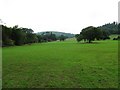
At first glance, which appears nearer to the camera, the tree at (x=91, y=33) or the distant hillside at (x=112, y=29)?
the tree at (x=91, y=33)

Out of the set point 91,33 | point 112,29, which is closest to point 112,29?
point 112,29

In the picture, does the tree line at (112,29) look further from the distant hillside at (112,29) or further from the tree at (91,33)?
the tree at (91,33)

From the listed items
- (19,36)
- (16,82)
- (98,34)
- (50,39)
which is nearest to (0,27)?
(19,36)

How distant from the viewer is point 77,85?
793 cm

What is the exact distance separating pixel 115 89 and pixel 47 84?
2.73m

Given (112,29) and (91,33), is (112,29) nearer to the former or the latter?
(112,29)

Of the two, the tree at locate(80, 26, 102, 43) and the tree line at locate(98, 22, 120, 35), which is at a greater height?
the tree line at locate(98, 22, 120, 35)

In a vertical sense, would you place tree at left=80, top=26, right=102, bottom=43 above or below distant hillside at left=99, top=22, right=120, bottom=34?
below

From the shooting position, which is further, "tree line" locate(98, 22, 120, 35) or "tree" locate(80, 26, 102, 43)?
"tree line" locate(98, 22, 120, 35)

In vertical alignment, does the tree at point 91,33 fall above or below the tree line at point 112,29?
below

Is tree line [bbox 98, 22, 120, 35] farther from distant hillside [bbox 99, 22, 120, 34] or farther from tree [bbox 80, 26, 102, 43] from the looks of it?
tree [bbox 80, 26, 102, 43]

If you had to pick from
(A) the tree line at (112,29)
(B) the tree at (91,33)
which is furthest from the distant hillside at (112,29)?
(B) the tree at (91,33)

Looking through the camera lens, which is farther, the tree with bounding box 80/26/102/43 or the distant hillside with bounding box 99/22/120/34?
the distant hillside with bounding box 99/22/120/34

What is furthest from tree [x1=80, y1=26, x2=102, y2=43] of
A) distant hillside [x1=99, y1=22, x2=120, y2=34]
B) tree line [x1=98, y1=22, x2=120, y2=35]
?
distant hillside [x1=99, y1=22, x2=120, y2=34]
